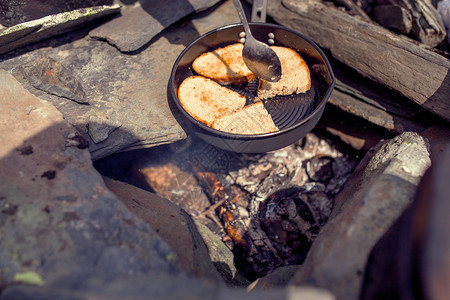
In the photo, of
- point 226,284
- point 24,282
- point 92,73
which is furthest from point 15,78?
point 226,284

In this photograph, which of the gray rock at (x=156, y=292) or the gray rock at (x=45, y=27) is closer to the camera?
the gray rock at (x=156, y=292)

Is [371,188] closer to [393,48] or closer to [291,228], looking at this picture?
[291,228]

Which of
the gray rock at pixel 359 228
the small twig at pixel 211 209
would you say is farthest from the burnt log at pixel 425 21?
the small twig at pixel 211 209

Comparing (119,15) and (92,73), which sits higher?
(119,15)

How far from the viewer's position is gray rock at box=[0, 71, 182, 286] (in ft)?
5.57

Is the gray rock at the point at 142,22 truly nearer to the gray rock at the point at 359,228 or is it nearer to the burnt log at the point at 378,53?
the burnt log at the point at 378,53

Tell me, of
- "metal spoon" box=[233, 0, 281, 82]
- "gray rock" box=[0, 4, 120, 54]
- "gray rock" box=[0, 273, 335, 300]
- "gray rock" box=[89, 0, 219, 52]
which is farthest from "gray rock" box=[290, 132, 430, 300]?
"gray rock" box=[0, 4, 120, 54]

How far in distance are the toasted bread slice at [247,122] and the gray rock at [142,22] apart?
128 centimetres

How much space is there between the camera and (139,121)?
8.85 feet

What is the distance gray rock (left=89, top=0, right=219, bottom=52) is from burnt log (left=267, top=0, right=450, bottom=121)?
99 cm

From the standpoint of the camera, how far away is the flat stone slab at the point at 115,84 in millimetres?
2588

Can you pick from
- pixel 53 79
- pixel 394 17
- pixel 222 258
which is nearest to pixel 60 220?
pixel 222 258

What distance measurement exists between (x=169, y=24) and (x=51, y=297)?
8.84 ft

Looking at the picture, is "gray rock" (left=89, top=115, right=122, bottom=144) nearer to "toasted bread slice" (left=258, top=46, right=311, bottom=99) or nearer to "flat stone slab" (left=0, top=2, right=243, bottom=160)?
"flat stone slab" (left=0, top=2, right=243, bottom=160)
